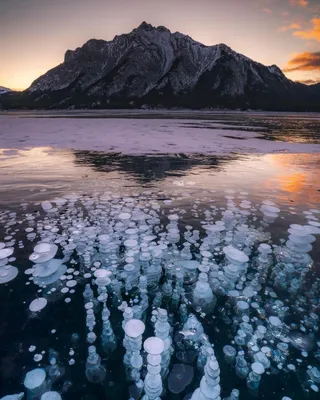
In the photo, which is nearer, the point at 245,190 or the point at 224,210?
the point at 224,210

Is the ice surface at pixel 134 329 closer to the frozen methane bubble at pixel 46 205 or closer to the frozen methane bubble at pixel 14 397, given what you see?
the frozen methane bubble at pixel 14 397

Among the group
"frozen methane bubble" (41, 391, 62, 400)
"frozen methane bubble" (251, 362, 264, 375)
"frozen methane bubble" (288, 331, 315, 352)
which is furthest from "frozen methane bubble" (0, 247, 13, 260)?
"frozen methane bubble" (288, 331, 315, 352)

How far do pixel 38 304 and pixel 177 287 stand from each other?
2017 millimetres

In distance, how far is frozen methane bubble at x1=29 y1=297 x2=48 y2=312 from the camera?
3.48 metres

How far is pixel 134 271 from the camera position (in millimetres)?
4234

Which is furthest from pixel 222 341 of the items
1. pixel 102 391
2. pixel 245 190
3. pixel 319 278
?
pixel 245 190

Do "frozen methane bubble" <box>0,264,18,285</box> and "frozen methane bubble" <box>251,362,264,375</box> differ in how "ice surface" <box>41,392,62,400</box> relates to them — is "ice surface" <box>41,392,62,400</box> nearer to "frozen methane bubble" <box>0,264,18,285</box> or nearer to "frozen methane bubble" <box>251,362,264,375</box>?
"frozen methane bubble" <box>251,362,264,375</box>

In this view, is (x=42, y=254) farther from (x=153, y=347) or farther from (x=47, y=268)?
(x=153, y=347)

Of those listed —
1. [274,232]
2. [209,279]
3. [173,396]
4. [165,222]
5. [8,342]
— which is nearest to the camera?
[173,396]

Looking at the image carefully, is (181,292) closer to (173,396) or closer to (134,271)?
(134,271)

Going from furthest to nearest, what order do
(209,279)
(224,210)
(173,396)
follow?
(224,210) < (209,279) < (173,396)

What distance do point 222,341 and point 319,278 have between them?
7.24 feet

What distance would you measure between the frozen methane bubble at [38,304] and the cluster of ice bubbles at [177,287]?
17 mm

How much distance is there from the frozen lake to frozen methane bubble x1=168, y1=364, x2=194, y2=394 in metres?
0.01
